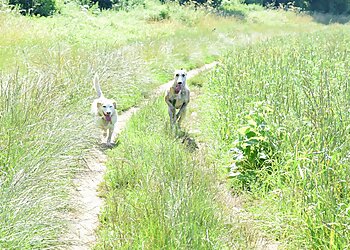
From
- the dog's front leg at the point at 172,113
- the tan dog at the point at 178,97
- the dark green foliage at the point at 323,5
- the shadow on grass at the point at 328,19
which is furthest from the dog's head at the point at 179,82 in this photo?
the dark green foliage at the point at 323,5

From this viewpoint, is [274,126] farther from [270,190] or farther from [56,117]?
[56,117]

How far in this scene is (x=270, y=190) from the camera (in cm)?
518

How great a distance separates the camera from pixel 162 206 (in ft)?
13.1

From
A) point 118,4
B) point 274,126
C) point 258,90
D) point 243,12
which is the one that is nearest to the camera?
point 274,126

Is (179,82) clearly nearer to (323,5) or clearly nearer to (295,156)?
(295,156)

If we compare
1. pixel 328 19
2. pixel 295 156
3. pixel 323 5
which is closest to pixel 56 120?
pixel 295 156

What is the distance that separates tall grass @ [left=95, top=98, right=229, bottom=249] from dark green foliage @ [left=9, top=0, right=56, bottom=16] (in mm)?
17350

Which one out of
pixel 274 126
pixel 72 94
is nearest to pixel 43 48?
pixel 72 94

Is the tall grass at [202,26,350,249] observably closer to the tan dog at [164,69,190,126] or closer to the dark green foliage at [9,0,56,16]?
the tan dog at [164,69,190,126]

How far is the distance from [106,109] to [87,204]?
269cm

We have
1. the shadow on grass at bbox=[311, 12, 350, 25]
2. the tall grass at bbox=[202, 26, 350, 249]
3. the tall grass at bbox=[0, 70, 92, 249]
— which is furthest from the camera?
the shadow on grass at bbox=[311, 12, 350, 25]

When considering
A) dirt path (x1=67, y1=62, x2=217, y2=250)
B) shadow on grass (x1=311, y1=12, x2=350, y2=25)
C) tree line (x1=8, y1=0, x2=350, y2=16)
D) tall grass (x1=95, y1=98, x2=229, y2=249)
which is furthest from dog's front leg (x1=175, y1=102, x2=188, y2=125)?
shadow on grass (x1=311, y1=12, x2=350, y2=25)

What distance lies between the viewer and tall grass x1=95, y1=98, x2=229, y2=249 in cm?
378

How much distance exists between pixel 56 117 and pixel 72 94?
7.21 feet
